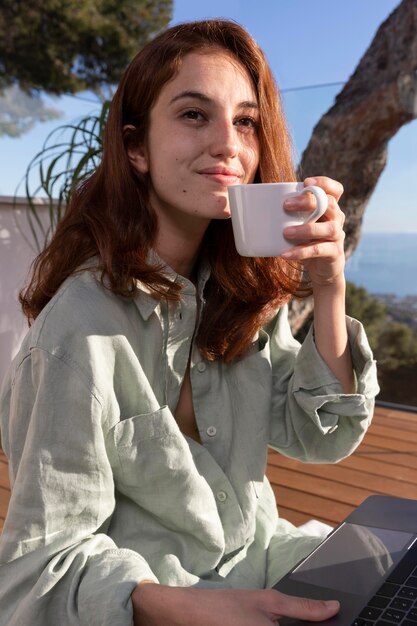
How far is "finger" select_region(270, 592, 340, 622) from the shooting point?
66cm

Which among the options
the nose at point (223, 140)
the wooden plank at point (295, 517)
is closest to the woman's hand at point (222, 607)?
the nose at point (223, 140)

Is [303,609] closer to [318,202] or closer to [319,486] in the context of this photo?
[318,202]

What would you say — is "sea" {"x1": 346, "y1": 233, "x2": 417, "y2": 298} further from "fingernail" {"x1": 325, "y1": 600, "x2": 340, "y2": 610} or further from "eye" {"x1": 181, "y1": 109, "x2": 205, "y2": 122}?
"fingernail" {"x1": 325, "y1": 600, "x2": 340, "y2": 610}

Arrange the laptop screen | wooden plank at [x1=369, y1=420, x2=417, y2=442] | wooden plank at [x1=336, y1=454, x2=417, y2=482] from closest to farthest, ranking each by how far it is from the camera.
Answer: the laptop screen → wooden plank at [x1=336, y1=454, x2=417, y2=482] → wooden plank at [x1=369, y1=420, x2=417, y2=442]

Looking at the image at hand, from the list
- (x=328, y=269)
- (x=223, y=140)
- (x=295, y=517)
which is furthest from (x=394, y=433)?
(x=223, y=140)

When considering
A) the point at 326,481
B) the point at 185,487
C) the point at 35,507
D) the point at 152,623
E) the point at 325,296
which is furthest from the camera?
the point at 326,481

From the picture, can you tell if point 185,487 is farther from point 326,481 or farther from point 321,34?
point 321,34

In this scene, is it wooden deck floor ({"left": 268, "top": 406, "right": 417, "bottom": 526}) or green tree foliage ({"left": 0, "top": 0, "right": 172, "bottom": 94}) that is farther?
green tree foliage ({"left": 0, "top": 0, "right": 172, "bottom": 94})

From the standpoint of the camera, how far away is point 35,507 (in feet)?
2.68

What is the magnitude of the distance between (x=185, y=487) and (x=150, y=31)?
4.36 m

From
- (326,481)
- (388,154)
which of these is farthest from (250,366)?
(388,154)

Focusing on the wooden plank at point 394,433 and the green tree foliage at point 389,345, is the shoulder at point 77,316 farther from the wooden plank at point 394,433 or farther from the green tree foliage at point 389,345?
the green tree foliage at point 389,345

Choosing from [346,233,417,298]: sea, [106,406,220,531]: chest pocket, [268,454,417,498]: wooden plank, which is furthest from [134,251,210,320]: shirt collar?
[346,233,417,298]: sea

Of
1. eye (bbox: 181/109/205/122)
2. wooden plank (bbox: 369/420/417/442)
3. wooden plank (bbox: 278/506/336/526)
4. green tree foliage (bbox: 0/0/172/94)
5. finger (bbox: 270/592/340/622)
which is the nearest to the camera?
finger (bbox: 270/592/340/622)
